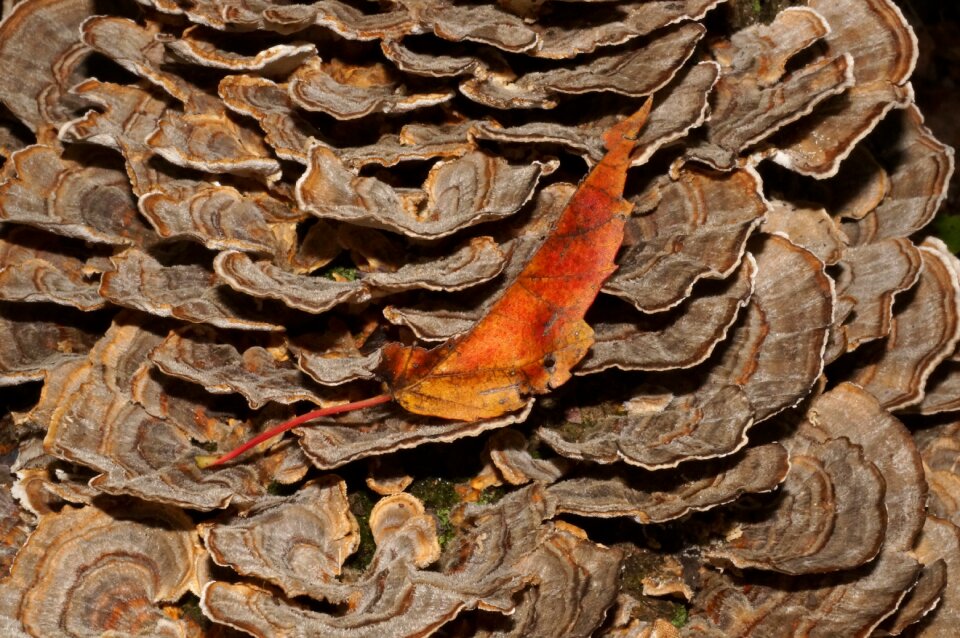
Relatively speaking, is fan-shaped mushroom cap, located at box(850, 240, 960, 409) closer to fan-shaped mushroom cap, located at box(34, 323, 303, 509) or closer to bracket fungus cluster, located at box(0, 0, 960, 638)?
bracket fungus cluster, located at box(0, 0, 960, 638)

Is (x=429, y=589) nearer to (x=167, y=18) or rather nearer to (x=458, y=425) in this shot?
(x=458, y=425)

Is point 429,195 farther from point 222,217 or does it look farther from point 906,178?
point 906,178

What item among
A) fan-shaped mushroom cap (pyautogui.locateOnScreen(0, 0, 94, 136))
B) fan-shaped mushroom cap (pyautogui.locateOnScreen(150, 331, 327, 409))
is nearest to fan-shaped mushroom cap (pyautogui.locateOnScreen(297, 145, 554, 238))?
fan-shaped mushroom cap (pyautogui.locateOnScreen(150, 331, 327, 409))

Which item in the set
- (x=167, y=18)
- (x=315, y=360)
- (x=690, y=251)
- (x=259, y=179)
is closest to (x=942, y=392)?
(x=690, y=251)

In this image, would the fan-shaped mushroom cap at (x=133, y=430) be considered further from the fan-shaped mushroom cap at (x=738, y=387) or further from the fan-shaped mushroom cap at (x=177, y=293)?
the fan-shaped mushroom cap at (x=738, y=387)

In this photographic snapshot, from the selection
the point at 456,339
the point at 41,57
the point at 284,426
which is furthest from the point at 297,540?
the point at 41,57

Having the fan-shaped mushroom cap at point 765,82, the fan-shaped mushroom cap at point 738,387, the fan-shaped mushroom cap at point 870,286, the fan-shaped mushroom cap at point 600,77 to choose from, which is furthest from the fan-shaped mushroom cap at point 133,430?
the fan-shaped mushroom cap at point 870,286
